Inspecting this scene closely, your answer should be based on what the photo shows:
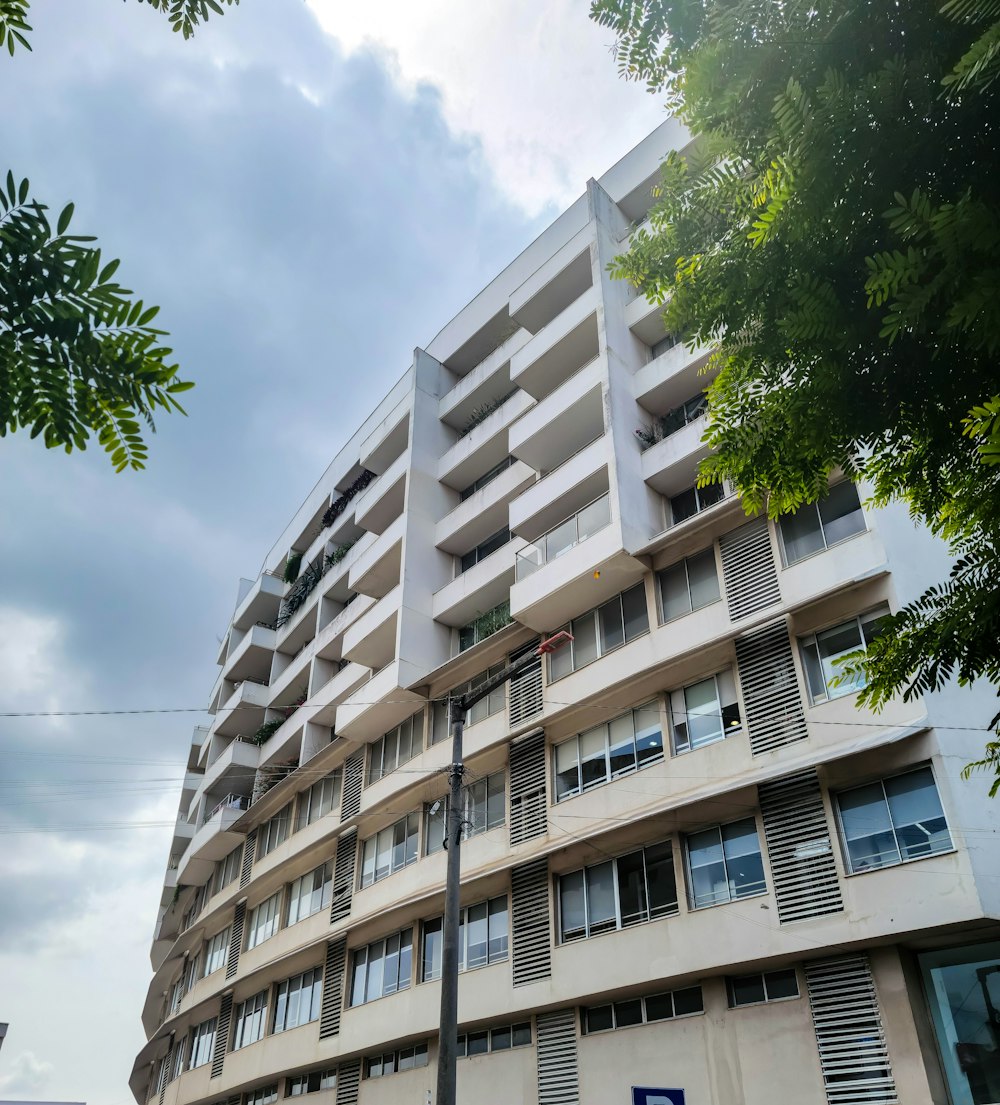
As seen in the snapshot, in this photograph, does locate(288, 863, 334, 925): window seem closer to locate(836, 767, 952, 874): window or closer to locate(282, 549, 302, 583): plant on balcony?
locate(282, 549, 302, 583): plant on balcony

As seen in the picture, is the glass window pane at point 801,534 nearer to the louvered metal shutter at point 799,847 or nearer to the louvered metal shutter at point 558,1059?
the louvered metal shutter at point 799,847

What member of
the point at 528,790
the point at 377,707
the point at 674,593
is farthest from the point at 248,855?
the point at 674,593

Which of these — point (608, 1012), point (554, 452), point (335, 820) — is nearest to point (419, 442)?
point (554, 452)

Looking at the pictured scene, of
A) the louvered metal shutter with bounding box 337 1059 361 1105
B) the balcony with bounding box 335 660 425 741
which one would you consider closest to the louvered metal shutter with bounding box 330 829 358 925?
the balcony with bounding box 335 660 425 741

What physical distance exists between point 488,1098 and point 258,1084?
1378 centimetres

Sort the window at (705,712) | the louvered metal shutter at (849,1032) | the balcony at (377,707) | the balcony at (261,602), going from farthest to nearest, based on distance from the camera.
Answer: the balcony at (261,602) < the balcony at (377,707) < the window at (705,712) < the louvered metal shutter at (849,1032)

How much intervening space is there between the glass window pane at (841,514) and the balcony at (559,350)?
9.13 metres

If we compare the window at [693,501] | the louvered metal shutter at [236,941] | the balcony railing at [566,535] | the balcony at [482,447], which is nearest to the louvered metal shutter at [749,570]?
the window at [693,501]

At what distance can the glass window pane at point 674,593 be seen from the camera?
2078 cm

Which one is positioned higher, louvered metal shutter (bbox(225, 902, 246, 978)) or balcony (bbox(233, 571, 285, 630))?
balcony (bbox(233, 571, 285, 630))

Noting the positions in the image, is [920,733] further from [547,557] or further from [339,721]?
[339,721]

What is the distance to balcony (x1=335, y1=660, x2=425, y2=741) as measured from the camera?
2720 centimetres

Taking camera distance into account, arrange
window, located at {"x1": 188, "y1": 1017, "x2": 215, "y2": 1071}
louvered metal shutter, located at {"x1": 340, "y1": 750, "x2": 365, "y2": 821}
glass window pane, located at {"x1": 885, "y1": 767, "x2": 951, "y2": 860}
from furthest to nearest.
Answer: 1. window, located at {"x1": 188, "y1": 1017, "x2": 215, "y2": 1071}
2. louvered metal shutter, located at {"x1": 340, "y1": 750, "x2": 365, "y2": 821}
3. glass window pane, located at {"x1": 885, "y1": 767, "x2": 951, "y2": 860}

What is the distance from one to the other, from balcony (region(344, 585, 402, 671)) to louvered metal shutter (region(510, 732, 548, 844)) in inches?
279
